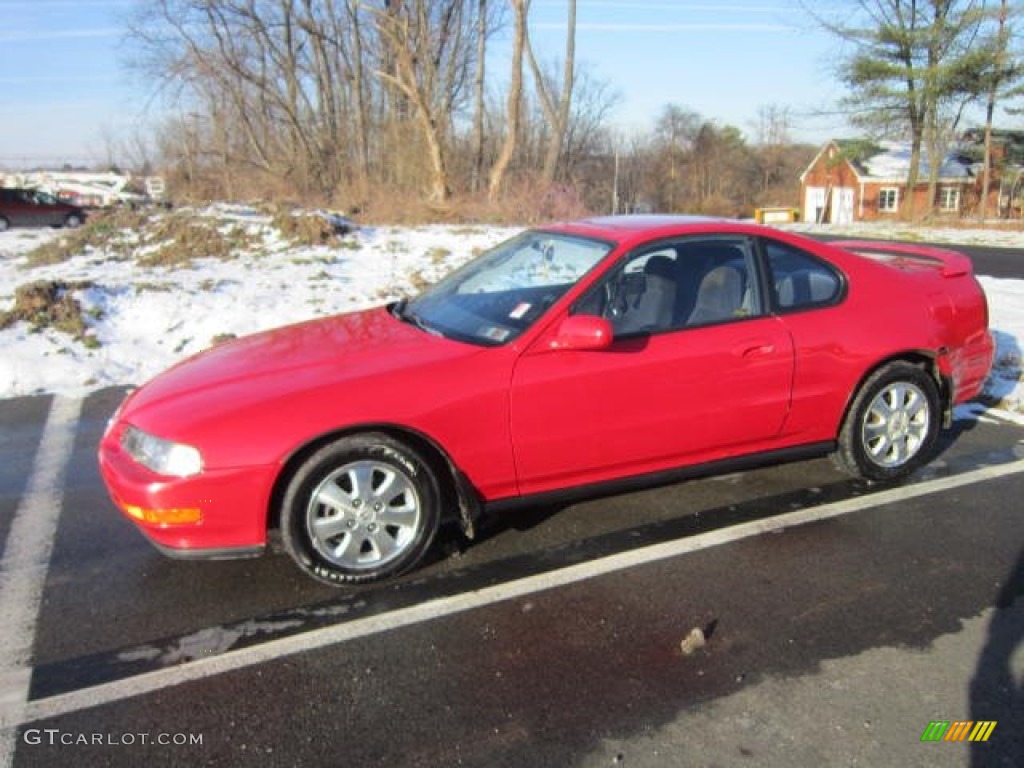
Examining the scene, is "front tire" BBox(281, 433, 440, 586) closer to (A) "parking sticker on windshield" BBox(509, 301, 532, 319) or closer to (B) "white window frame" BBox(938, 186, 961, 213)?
(A) "parking sticker on windshield" BBox(509, 301, 532, 319)

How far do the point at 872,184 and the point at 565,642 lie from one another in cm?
5685

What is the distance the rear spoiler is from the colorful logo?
292 centimetres

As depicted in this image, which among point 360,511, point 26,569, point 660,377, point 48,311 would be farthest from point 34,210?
point 660,377

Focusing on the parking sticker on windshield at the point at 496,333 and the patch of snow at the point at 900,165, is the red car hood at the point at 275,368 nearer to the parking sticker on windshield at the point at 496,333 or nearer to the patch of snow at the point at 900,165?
the parking sticker on windshield at the point at 496,333

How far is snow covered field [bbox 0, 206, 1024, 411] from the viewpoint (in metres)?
6.98

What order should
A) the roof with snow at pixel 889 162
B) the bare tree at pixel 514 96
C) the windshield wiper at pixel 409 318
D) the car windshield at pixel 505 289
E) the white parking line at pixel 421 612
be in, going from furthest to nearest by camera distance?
the roof with snow at pixel 889 162
the bare tree at pixel 514 96
the windshield wiper at pixel 409 318
the car windshield at pixel 505 289
the white parking line at pixel 421 612

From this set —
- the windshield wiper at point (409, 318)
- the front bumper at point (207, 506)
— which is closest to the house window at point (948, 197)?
the windshield wiper at point (409, 318)

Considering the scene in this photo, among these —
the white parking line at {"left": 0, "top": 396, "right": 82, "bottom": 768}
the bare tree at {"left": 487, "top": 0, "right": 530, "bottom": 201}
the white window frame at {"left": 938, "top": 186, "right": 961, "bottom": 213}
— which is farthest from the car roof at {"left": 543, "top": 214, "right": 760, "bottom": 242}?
the white window frame at {"left": 938, "top": 186, "right": 961, "bottom": 213}

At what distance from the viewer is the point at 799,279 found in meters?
4.12

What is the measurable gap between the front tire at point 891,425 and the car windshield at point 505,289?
1708mm

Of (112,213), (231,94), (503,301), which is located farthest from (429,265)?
(231,94)

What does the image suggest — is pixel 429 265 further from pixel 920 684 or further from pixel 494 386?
pixel 920 684

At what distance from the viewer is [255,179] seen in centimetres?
2800

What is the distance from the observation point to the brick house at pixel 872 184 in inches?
1895
